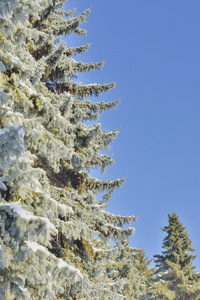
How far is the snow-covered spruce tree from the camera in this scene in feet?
15.9

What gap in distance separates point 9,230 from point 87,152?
5.40 meters

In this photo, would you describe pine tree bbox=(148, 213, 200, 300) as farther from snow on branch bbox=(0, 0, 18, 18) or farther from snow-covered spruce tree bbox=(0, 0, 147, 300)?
snow on branch bbox=(0, 0, 18, 18)

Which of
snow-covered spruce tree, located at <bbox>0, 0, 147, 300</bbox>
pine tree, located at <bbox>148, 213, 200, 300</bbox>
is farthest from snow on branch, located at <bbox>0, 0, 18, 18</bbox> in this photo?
pine tree, located at <bbox>148, 213, 200, 300</bbox>

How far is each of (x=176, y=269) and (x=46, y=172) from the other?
69.7 feet

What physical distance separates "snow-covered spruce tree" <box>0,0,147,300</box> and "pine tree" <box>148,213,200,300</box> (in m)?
16.3

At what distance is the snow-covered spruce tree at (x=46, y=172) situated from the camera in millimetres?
4844

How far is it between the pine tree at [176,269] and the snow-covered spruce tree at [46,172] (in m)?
16.3

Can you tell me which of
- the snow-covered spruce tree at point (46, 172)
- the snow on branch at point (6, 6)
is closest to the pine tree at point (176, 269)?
the snow-covered spruce tree at point (46, 172)

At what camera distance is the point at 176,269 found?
2525 cm

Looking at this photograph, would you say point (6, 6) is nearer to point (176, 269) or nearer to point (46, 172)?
point (46, 172)

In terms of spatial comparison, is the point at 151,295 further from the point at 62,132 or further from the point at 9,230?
the point at 9,230

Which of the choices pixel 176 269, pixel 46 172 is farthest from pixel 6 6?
pixel 176 269

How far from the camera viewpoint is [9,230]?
4.91 metres

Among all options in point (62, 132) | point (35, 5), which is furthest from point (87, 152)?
point (35, 5)
